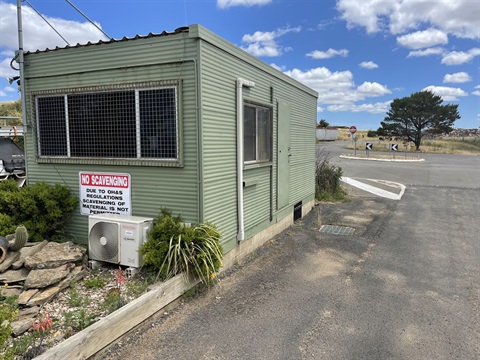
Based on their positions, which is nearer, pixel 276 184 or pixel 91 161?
pixel 91 161

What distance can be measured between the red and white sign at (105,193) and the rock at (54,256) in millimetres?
767

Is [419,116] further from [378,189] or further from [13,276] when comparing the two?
[13,276]

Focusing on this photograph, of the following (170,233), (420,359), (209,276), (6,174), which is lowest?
(420,359)

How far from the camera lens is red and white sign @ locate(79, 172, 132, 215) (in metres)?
5.28

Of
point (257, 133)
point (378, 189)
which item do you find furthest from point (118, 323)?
point (378, 189)

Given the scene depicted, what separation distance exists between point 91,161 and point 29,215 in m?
1.15

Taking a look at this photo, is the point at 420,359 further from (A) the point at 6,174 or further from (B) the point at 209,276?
(A) the point at 6,174

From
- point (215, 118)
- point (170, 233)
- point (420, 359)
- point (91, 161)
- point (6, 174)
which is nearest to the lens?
point (420, 359)

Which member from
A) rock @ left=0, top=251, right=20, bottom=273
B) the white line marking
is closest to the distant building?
the white line marking

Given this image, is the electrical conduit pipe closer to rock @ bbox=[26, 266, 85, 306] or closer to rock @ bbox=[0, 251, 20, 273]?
rock @ bbox=[26, 266, 85, 306]

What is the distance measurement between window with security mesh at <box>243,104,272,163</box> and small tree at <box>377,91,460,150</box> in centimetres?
4775

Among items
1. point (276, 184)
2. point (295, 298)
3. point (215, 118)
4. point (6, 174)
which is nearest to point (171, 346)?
point (295, 298)

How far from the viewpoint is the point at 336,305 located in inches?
176

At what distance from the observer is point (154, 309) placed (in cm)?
397
